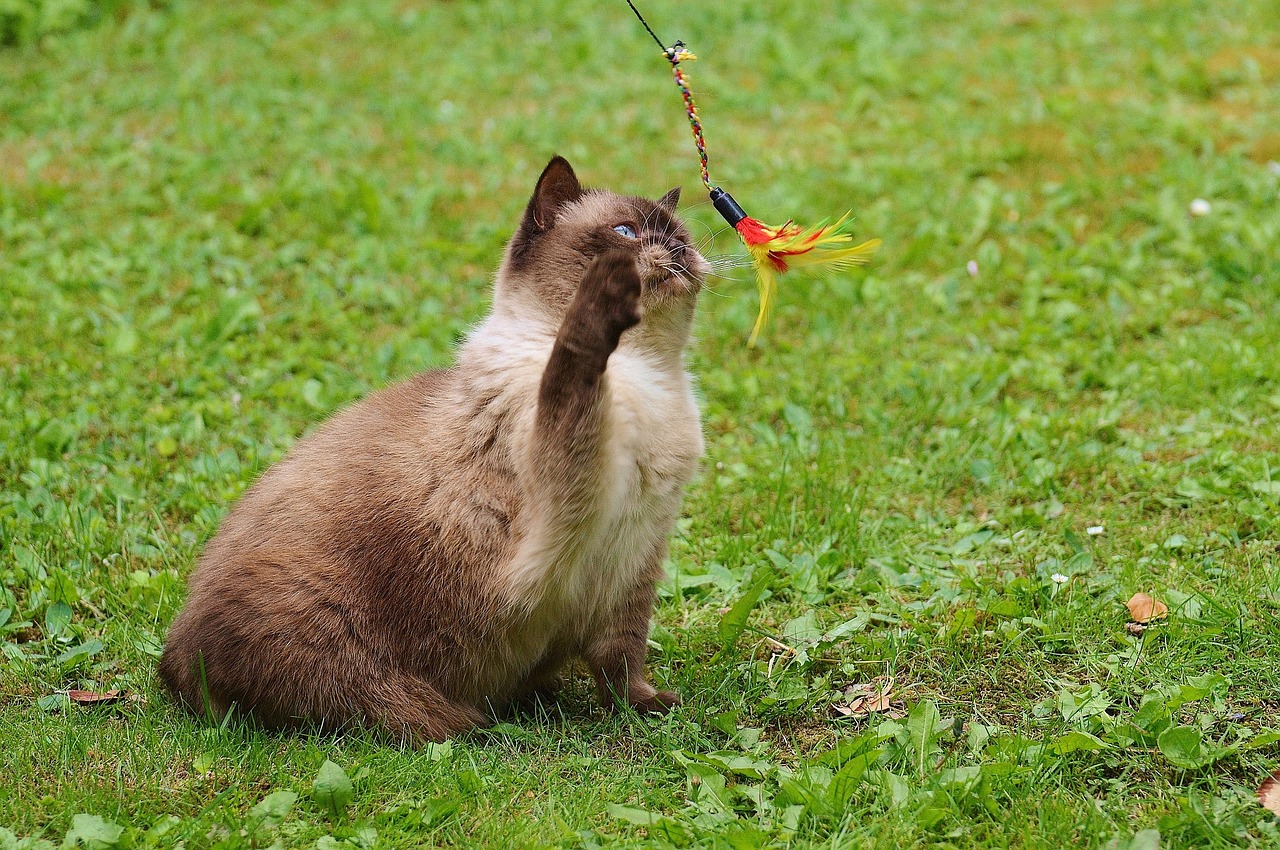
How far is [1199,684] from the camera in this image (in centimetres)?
330

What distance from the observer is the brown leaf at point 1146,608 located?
12.2 feet

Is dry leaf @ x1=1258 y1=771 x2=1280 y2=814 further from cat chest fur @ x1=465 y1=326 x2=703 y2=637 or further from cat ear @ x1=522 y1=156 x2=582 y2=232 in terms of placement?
cat ear @ x1=522 y1=156 x2=582 y2=232

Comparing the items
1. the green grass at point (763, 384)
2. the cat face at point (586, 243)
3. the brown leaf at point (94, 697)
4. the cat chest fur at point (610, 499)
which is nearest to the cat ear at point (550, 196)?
the cat face at point (586, 243)

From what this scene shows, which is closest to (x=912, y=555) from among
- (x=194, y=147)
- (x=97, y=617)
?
(x=97, y=617)

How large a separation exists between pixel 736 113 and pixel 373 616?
5.83 meters

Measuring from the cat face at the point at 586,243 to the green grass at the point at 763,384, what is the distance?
1.09 meters

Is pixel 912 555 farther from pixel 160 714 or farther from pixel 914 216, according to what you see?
pixel 914 216

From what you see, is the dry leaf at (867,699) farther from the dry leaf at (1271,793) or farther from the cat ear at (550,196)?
the cat ear at (550,196)

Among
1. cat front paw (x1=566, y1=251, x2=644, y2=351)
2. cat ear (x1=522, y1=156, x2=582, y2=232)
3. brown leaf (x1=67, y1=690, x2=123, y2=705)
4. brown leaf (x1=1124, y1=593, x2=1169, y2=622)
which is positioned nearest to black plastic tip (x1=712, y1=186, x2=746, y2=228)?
cat ear (x1=522, y1=156, x2=582, y2=232)

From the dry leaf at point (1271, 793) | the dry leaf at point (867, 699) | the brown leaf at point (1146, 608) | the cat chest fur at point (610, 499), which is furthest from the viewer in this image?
the brown leaf at point (1146, 608)

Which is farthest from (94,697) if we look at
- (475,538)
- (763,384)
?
(763,384)

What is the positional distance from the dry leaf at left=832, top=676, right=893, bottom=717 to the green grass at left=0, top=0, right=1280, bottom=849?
70 millimetres

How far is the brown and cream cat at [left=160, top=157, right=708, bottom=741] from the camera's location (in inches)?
127

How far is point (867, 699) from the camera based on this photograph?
3.55 metres
